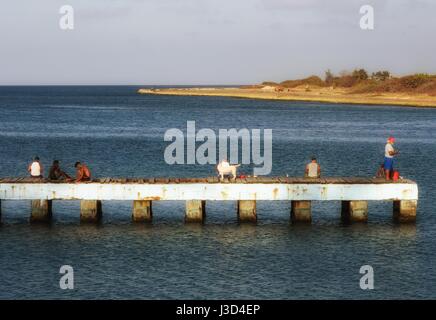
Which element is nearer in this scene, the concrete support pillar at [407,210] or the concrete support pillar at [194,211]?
the concrete support pillar at [194,211]

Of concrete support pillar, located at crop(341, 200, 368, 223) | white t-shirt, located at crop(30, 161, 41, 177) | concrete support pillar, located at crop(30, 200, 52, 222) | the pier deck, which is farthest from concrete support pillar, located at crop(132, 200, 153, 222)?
concrete support pillar, located at crop(341, 200, 368, 223)

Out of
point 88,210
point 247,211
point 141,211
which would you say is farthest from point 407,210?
point 88,210

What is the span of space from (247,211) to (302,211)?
8.28 feet

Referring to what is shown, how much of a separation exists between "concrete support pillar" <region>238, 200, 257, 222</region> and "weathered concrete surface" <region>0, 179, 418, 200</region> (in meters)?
0.74

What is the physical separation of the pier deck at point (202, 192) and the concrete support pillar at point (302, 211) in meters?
0.06

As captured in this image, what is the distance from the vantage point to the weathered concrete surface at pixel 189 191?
1478 inches

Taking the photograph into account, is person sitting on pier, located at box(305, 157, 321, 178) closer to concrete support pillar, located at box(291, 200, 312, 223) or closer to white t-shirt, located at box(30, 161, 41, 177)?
→ concrete support pillar, located at box(291, 200, 312, 223)

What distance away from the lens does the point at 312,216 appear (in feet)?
135

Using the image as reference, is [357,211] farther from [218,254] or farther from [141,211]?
[141,211]

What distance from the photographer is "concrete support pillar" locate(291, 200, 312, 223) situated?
1533 inches

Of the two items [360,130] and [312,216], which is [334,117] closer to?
[360,130]

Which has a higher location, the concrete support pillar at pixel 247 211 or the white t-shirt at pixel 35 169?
the white t-shirt at pixel 35 169

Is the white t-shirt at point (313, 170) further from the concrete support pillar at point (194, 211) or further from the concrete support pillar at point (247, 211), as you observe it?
the concrete support pillar at point (194, 211)

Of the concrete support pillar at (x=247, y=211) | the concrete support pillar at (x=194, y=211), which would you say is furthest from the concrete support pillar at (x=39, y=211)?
the concrete support pillar at (x=247, y=211)
